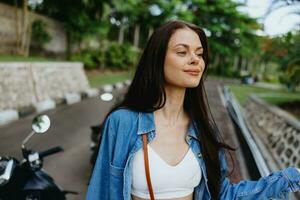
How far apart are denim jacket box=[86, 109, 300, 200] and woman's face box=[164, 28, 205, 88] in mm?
233

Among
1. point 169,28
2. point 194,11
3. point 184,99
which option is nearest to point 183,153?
point 184,99

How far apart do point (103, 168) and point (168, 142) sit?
338 mm

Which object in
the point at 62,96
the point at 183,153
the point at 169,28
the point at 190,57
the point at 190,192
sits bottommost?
the point at 62,96

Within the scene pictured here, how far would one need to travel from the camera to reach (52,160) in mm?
7258

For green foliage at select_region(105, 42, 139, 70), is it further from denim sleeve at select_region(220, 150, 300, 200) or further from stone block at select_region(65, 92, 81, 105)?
denim sleeve at select_region(220, 150, 300, 200)

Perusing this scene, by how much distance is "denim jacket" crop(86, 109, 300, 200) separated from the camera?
192 centimetres

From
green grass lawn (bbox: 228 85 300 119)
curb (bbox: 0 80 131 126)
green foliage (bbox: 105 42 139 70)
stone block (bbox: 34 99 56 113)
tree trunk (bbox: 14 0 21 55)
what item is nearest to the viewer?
curb (bbox: 0 80 131 126)

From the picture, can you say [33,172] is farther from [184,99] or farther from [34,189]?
[184,99]

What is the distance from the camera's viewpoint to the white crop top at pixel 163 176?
193cm

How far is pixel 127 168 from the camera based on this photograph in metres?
1.91

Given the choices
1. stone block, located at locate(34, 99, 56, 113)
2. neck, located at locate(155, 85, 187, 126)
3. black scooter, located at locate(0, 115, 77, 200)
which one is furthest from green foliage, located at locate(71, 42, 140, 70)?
neck, located at locate(155, 85, 187, 126)

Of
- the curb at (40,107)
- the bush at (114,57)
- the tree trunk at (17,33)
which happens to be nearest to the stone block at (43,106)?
the curb at (40,107)

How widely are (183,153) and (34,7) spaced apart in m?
24.5

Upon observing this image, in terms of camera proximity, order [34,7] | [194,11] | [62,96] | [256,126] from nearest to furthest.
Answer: [256,126] → [62,96] → [34,7] → [194,11]
